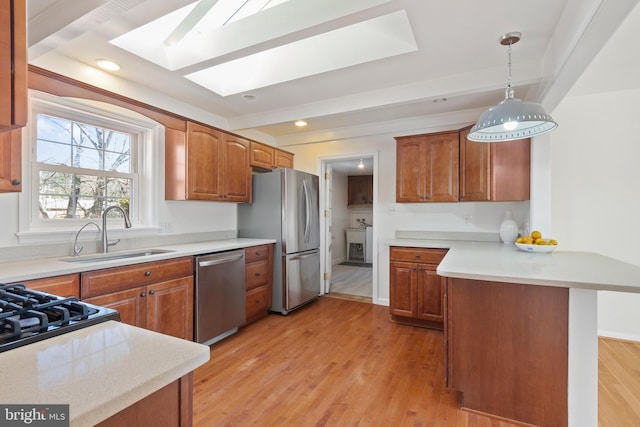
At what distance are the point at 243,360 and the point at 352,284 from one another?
289cm

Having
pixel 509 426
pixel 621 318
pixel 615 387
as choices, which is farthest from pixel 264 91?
pixel 621 318

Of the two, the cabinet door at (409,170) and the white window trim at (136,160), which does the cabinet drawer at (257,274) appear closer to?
the white window trim at (136,160)

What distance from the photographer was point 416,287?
332cm

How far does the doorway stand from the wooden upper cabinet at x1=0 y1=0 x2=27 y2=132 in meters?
4.08

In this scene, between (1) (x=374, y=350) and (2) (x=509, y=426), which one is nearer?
(2) (x=509, y=426)

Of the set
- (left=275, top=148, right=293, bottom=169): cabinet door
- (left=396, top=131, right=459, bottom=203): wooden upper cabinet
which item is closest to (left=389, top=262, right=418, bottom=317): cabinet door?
(left=396, top=131, right=459, bottom=203): wooden upper cabinet

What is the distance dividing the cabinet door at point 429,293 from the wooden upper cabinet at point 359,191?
451 cm

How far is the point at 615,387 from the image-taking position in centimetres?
215

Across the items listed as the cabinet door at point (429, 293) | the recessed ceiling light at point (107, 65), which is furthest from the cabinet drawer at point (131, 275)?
the cabinet door at point (429, 293)

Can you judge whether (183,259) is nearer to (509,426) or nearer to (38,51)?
(38,51)

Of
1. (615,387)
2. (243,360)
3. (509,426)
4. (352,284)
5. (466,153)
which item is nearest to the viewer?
(509,426)

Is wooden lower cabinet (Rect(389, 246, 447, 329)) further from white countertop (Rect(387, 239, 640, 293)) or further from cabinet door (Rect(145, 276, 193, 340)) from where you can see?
cabinet door (Rect(145, 276, 193, 340))

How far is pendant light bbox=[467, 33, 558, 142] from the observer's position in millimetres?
1754

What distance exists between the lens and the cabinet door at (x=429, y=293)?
126 inches
